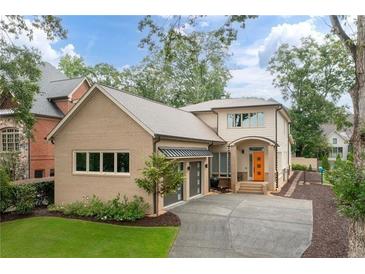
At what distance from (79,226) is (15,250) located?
223cm

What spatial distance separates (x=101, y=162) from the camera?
13.4 m

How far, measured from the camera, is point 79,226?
10.9 metres

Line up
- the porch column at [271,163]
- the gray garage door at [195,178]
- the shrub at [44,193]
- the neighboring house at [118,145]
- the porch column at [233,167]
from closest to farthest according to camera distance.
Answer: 1. the neighboring house at [118,145]
2. the shrub at [44,193]
3. the gray garage door at [195,178]
4. the porch column at [271,163]
5. the porch column at [233,167]

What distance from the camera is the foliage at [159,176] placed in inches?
453

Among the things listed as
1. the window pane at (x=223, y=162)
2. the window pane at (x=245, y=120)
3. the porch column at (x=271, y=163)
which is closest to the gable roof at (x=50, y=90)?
the window pane at (x=223, y=162)

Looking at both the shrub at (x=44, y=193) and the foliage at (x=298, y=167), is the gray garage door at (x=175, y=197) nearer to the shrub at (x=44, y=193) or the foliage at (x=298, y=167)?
the shrub at (x=44, y=193)

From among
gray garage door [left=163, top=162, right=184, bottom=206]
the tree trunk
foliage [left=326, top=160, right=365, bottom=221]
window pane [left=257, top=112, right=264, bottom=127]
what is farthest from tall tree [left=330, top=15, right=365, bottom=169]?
window pane [left=257, top=112, right=264, bottom=127]

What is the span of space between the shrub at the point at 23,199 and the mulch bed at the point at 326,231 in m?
10.9

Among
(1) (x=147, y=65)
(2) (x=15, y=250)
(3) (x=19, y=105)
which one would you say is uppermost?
(1) (x=147, y=65)

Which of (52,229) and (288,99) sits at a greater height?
(288,99)
